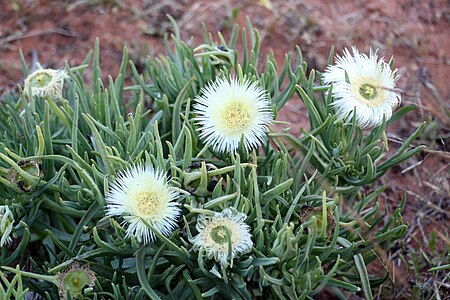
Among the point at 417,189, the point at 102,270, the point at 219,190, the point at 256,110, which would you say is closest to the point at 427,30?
the point at 417,189

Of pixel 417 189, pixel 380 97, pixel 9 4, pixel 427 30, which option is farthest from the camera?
pixel 9 4

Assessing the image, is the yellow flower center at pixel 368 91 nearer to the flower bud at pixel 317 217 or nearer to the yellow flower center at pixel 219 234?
the flower bud at pixel 317 217

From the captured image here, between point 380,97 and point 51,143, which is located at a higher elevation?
point 51,143

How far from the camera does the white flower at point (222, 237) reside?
1558 mm

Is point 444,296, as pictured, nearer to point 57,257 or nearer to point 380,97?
point 380,97

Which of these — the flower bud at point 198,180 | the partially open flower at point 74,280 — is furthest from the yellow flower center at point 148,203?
the partially open flower at point 74,280

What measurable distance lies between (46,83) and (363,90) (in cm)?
97

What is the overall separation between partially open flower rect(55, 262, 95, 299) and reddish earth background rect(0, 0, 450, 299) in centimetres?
133

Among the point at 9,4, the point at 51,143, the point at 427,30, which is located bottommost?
the point at 51,143

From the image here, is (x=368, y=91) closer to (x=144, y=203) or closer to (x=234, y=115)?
(x=234, y=115)

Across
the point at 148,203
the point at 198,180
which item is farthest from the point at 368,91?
the point at 148,203

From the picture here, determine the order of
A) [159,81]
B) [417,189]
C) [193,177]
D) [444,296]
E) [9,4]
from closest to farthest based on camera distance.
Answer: [193,177], [444,296], [159,81], [417,189], [9,4]

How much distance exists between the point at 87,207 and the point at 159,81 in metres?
0.54

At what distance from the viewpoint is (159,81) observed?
2.13 m
